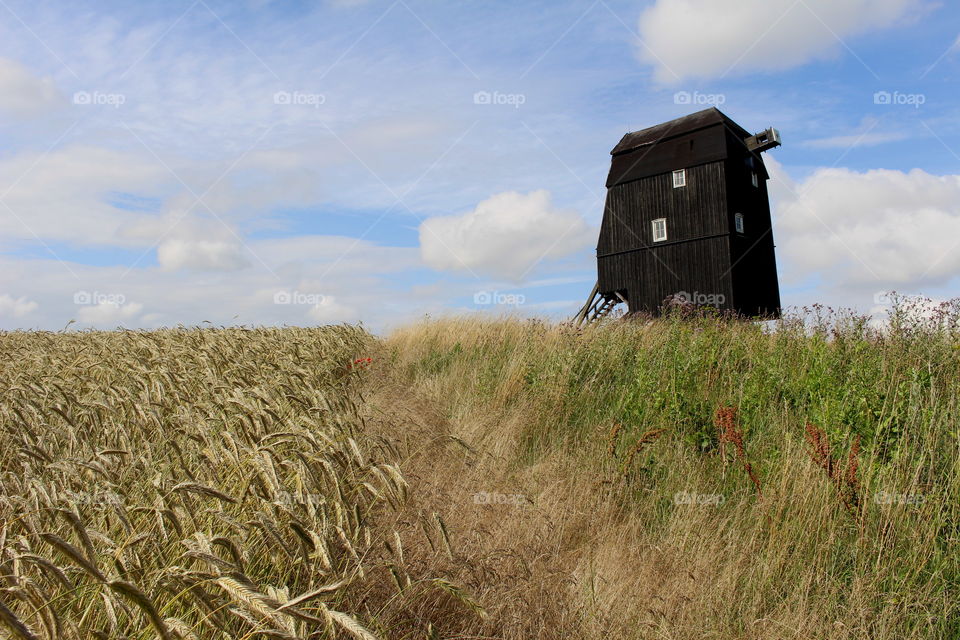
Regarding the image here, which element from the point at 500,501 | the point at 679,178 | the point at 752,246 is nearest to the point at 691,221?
the point at 679,178

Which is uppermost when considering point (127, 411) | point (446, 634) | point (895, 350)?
point (895, 350)

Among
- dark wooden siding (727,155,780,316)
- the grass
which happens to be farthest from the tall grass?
dark wooden siding (727,155,780,316)

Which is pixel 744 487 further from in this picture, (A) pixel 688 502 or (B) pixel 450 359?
(B) pixel 450 359

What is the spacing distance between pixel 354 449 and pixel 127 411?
2.59 metres

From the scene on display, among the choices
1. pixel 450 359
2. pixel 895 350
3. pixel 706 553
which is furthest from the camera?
pixel 450 359

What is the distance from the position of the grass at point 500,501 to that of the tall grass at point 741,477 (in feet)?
0.08

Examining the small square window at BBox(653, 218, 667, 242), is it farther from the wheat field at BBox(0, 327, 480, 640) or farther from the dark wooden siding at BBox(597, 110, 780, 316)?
the wheat field at BBox(0, 327, 480, 640)

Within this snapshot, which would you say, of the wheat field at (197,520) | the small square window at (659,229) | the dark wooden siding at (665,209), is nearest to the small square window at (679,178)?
the dark wooden siding at (665,209)

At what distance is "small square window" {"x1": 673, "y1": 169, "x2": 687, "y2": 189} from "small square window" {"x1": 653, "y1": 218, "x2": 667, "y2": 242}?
1520 millimetres

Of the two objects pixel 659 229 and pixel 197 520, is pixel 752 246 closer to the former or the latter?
pixel 659 229

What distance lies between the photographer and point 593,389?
698cm

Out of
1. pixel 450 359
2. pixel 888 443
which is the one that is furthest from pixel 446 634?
pixel 450 359

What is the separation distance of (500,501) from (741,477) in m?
2.13

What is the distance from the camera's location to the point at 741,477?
4.80m
